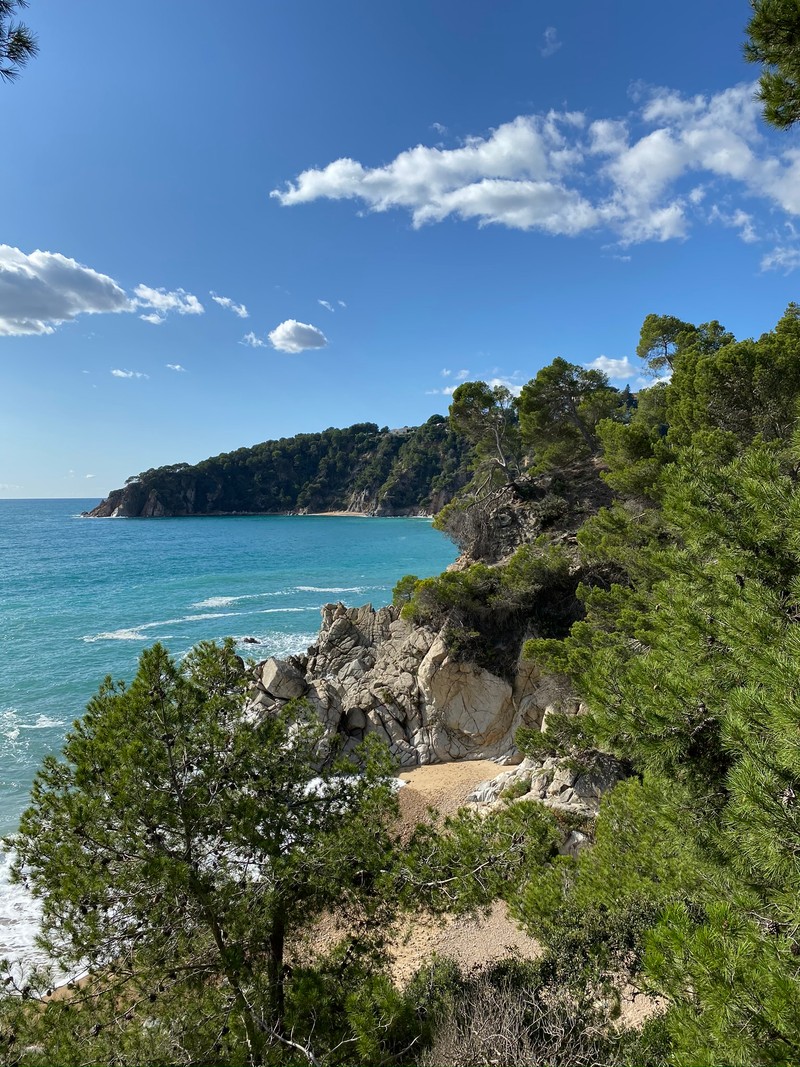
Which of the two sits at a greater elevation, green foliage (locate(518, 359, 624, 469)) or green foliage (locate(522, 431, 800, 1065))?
green foliage (locate(518, 359, 624, 469))

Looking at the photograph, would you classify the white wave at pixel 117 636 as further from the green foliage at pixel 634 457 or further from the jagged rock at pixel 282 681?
the green foliage at pixel 634 457

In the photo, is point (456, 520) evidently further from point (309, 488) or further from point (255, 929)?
point (309, 488)

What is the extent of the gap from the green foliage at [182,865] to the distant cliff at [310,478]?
317ft

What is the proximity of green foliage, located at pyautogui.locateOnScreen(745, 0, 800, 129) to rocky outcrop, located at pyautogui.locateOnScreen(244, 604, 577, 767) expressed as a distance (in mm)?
12939

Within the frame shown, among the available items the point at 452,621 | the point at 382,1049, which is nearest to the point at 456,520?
the point at 452,621

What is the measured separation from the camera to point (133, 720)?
5.07 metres

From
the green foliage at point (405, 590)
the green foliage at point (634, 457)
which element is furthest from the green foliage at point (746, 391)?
the green foliage at point (405, 590)

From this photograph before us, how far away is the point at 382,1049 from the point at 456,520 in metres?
21.4

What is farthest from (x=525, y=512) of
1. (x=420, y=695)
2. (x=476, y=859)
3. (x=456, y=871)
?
(x=456, y=871)

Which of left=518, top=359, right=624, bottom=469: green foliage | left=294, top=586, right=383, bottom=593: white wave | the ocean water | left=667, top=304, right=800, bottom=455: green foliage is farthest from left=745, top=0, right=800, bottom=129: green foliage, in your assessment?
left=294, top=586, right=383, bottom=593: white wave

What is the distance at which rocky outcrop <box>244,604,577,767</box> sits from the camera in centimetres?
1605

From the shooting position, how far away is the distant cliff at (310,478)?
107 metres

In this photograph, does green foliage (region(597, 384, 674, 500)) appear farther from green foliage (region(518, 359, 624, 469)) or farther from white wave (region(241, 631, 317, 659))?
white wave (region(241, 631, 317, 659))

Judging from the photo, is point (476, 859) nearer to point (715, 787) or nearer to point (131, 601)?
point (715, 787)
